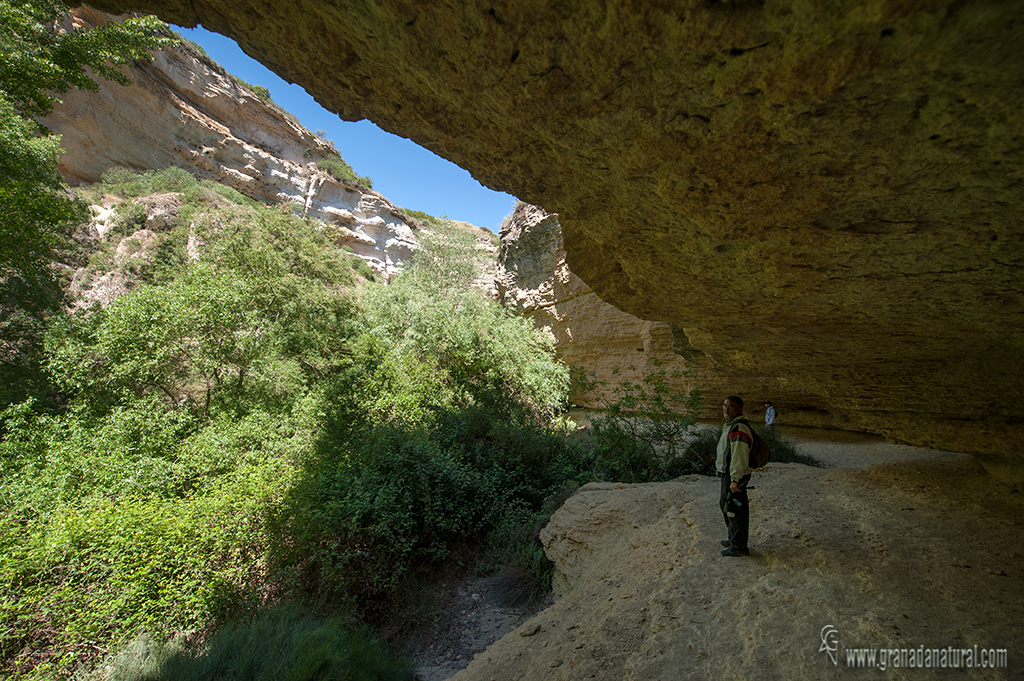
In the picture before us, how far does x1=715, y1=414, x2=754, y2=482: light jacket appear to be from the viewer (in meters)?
2.74

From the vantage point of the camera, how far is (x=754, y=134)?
1598 millimetres

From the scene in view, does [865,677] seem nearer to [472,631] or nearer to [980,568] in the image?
[980,568]

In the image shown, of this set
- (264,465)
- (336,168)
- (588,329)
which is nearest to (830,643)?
(264,465)

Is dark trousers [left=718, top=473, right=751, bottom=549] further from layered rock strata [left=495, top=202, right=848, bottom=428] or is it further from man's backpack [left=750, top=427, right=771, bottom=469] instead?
layered rock strata [left=495, top=202, right=848, bottom=428]

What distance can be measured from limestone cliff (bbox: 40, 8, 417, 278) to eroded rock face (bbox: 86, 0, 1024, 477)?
23.7 m

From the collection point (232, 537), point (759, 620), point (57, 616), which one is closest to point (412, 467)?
point (232, 537)

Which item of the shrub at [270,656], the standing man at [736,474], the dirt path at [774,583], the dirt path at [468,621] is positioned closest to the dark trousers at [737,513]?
the standing man at [736,474]

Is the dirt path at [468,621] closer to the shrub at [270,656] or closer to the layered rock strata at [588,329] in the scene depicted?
the shrub at [270,656]

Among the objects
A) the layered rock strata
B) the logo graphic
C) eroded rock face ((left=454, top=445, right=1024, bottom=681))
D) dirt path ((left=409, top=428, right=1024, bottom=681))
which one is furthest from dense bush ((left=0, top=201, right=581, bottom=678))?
the logo graphic

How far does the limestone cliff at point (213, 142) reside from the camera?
780 inches

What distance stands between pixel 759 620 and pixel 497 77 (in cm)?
297

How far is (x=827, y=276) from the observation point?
7.67 feet

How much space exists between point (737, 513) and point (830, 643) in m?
0.93

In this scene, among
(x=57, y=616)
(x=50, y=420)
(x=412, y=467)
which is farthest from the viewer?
(x=50, y=420)
